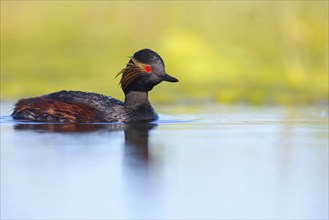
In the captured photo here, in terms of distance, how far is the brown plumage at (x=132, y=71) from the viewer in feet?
75.7

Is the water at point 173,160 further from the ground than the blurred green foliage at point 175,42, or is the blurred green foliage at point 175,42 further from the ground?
the blurred green foliage at point 175,42

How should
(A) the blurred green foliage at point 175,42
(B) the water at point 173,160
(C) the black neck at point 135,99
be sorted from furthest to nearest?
(A) the blurred green foliage at point 175,42, (C) the black neck at point 135,99, (B) the water at point 173,160

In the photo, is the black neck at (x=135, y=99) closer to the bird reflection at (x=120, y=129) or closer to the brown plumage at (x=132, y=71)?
the brown plumage at (x=132, y=71)

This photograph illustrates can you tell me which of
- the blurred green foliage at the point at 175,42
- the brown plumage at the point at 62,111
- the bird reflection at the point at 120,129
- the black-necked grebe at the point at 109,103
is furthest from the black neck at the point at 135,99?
the blurred green foliage at the point at 175,42

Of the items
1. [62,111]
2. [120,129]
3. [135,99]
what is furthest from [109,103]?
[120,129]

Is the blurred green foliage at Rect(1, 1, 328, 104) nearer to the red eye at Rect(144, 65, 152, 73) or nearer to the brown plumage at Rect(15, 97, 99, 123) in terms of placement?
the red eye at Rect(144, 65, 152, 73)

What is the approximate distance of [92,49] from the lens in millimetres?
74188

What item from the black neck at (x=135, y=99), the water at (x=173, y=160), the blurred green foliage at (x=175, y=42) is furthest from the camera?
the blurred green foliage at (x=175, y=42)

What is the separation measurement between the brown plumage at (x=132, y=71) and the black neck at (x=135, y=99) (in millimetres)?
312

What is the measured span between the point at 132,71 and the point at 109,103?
39.8 inches

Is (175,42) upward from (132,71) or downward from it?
upward

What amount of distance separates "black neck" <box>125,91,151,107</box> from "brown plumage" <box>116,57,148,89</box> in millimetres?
312

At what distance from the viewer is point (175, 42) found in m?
75.9

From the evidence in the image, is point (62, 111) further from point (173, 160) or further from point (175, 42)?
point (175, 42)
